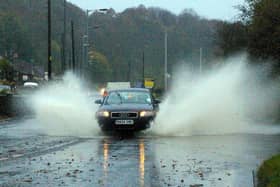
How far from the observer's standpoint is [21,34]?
131 m

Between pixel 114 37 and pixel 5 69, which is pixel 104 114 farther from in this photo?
pixel 114 37

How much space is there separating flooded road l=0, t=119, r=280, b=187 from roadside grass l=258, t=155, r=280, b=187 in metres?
0.76

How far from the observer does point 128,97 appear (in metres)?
22.2

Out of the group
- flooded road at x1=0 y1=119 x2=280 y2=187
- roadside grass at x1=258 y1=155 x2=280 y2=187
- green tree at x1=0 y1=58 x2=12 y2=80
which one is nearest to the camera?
roadside grass at x1=258 y1=155 x2=280 y2=187

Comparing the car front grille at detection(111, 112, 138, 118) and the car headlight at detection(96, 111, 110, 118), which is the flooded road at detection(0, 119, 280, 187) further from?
the car headlight at detection(96, 111, 110, 118)

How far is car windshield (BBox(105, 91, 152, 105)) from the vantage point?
71.9ft

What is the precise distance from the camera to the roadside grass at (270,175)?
7.86 m

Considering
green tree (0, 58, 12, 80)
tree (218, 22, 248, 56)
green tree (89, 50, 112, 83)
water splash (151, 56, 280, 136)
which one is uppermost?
tree (218, 22, 248, 56)

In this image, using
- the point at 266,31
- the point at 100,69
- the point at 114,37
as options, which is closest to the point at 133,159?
the point at 266,31

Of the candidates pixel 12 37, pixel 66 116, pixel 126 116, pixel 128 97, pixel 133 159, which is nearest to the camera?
pixel 133 159

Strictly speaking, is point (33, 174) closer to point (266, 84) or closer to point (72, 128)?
point (72, 128)

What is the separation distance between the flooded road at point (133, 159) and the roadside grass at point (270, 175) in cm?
76

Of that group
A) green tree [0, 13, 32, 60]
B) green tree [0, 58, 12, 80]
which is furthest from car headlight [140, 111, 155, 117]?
green tree [0, 13, 32, 60]

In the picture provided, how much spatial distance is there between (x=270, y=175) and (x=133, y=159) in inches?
210
